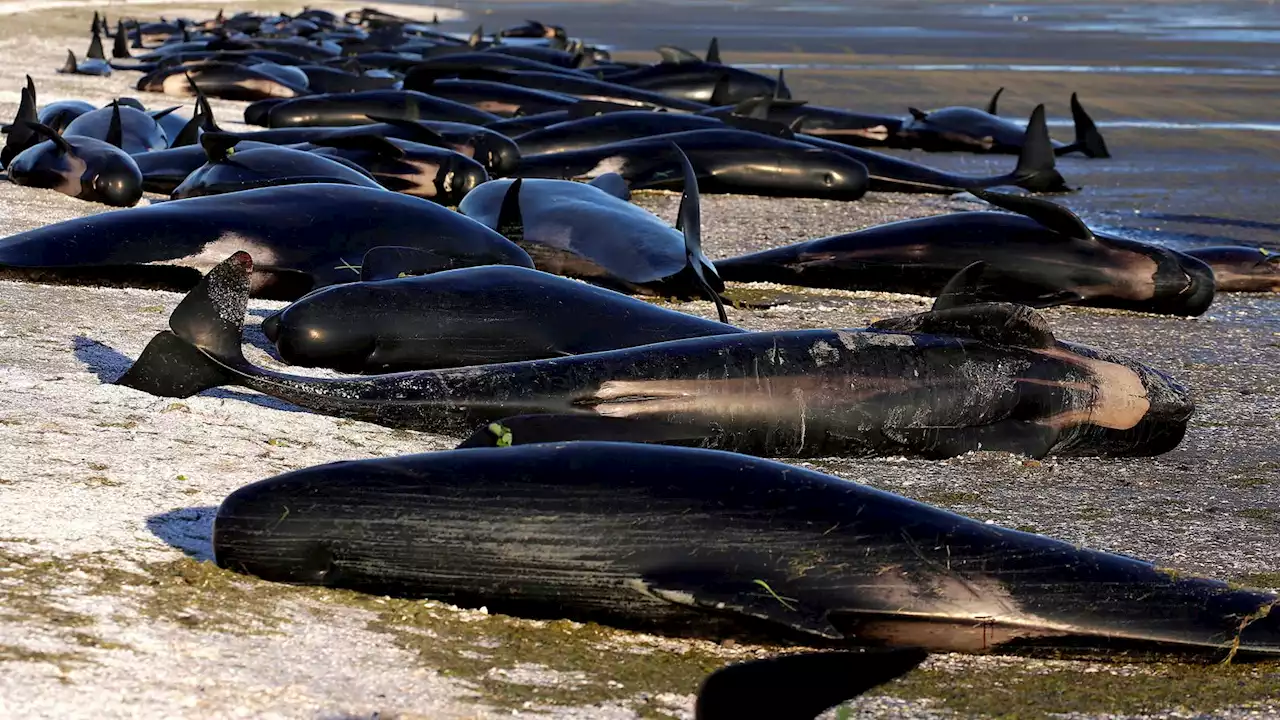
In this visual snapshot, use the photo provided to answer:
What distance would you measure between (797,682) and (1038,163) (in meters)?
8.64

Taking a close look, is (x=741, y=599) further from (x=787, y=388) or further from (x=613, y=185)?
(x=613, y=185)

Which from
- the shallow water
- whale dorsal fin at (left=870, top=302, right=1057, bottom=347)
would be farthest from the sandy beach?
the shallow water

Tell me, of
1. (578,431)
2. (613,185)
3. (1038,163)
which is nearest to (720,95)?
(1038,163)

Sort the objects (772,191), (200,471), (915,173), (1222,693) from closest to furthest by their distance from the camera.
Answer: (1222,693) < (200,471) < (772,191) < (915,173)

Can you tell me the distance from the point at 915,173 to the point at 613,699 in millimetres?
8630

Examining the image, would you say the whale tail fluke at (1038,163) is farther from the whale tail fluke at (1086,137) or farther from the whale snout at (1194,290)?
the whale snout at (1194,290)

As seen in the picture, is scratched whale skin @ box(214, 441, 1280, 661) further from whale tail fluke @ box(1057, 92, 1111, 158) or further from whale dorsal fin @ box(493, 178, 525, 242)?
whale tail fluke @ box(1057, 92, 1111, 158)

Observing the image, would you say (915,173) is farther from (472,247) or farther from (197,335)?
(197,335)

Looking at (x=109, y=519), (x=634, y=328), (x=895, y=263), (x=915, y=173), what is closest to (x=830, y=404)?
(x=634, y=328)

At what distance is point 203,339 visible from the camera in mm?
4004

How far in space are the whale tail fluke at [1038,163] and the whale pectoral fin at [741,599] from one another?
324 inches

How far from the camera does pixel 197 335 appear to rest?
4.00 metres

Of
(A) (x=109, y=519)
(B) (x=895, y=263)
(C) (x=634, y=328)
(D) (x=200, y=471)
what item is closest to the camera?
(A) (x=109, y=519)

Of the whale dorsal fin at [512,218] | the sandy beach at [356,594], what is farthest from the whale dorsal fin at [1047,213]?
the whale dorsal fin at [512,218]
